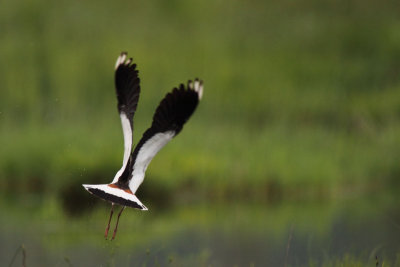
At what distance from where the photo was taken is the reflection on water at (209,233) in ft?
30.5

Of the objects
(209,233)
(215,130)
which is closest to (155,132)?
(209,233)

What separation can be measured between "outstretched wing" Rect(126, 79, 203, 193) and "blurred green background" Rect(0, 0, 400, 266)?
97cm

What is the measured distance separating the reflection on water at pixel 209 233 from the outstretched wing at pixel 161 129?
3.69 meters

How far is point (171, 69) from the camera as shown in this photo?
21.4 metres

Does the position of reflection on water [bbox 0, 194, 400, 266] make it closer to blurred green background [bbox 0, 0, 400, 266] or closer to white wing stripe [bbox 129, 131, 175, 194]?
blurred green background [bbox 0, 0, 400, 266]

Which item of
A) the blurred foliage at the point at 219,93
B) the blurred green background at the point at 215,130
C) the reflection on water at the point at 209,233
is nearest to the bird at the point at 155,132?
the blurred green background at the point at 215,130

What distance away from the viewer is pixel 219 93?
20672mm

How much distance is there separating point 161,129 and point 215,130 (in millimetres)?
11789

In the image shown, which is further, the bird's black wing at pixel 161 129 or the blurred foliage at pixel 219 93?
the blurred foliage at pixel 219 93

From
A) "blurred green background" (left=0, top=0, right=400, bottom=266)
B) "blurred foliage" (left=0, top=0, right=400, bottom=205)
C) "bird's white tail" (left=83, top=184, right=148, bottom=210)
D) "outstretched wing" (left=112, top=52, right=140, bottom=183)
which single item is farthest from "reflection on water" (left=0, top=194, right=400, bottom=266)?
"bird's white tail" (left=83, top=184, right=148, bottom=210)

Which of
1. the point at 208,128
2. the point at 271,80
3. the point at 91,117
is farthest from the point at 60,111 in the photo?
the point at 271,80

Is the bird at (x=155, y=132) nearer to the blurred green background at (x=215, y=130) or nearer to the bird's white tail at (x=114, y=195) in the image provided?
the bird's white tail at (x=114, y=195)

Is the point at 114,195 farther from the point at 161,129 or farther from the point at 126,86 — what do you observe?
the point at 126,86

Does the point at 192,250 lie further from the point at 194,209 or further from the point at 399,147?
the point at 399,147
